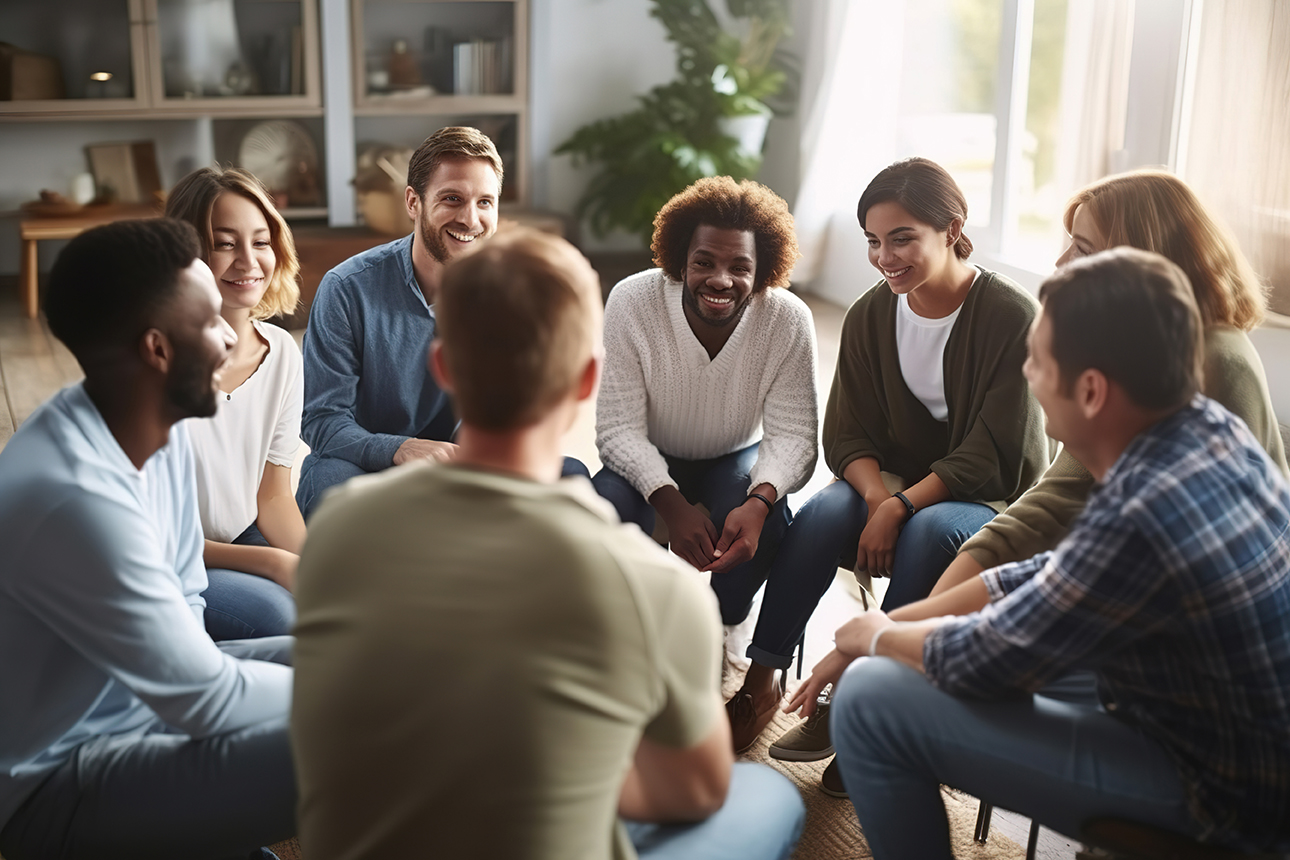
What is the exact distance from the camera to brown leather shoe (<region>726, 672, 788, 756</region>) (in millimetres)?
2043

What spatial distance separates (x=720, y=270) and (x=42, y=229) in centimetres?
412

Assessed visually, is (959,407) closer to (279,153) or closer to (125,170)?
(279,153)

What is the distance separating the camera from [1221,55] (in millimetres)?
3260

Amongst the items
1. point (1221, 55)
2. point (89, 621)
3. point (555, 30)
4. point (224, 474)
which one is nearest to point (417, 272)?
point (224, 474)

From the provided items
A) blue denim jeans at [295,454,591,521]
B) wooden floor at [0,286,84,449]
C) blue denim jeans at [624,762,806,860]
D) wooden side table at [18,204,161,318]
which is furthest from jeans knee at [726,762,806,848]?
wooden side table at [18,204,161,318]

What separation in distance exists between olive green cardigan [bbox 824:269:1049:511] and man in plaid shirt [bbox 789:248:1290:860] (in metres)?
0.72

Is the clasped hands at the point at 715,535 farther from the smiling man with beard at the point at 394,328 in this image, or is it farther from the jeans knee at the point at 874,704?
the jeans knee at the point at 874,704

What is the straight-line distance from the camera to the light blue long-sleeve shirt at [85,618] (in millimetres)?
1184

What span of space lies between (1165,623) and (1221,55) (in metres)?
2.65

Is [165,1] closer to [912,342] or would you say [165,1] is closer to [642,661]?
[912,342]

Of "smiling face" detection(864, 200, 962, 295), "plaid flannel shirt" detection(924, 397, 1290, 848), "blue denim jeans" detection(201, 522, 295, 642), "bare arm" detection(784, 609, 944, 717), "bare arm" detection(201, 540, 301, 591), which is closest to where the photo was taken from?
"plaid flannel shirt" detection(924, 397, 1290, 848)

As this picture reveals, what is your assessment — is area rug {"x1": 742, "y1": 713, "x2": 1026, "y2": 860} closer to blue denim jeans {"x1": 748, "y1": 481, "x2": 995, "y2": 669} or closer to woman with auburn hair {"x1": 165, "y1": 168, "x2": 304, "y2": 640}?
blue denim jeans {"x1": 748, "y1": 481, "x2": 995, "y2": 669}

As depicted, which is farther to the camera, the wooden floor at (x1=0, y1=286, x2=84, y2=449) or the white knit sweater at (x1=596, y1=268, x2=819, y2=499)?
the wooden floor at (x1=0, y1=286, x2=84, y2=449)

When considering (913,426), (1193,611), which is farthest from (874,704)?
(913,426)
